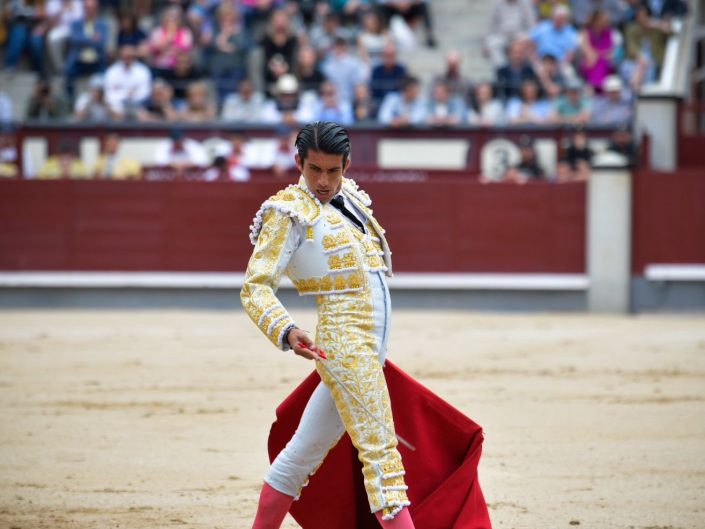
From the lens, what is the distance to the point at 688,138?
37.6 feet

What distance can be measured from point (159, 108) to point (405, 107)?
1.98 metres

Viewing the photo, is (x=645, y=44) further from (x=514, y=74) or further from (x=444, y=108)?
(x=444, y=108)

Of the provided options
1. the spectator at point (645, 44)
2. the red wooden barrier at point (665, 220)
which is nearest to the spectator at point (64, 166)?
the red wooden barrier at point (665, 220)

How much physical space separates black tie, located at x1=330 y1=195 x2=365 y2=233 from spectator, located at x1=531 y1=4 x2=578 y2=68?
28.7 ft

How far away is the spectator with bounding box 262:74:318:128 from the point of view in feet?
35.4

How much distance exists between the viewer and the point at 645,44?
1171 cm

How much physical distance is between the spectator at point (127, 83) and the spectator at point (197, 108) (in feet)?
1.47

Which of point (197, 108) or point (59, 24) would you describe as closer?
point (197, 108)

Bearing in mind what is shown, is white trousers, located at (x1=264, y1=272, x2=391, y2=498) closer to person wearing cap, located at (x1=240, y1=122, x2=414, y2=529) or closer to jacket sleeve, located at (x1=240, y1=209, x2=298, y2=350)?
person wearing cap, located at (x1=240, y1=122, x2=414, y2=529)

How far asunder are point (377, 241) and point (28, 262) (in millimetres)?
7805

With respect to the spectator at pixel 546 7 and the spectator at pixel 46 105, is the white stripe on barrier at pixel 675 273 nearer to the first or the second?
the spectator at pixel 546 7

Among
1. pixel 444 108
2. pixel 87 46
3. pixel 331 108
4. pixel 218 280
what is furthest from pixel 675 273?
pixel 87 46

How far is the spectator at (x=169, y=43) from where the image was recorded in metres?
11.5

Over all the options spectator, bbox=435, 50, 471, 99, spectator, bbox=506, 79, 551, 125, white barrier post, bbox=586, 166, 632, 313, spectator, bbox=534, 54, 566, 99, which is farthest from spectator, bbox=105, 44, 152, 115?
white barrier post, bbox=586, 166, 632, 313
